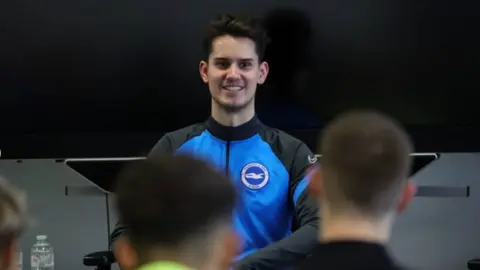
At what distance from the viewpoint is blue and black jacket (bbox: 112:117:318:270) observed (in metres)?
1.98

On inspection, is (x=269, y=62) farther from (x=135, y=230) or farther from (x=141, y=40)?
(x=135, y=230)

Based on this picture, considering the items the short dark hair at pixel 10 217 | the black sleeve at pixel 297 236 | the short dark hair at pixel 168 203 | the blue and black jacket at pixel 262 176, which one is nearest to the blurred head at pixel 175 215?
the short dark hair at pixel 168 203

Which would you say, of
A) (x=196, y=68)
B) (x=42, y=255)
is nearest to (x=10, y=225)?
(x=196, y=68)

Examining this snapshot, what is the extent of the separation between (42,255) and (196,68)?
3.31 ft

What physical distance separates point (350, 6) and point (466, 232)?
3.17ft

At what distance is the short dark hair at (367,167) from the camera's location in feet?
4.00

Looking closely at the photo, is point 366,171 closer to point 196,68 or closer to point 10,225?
point 10,225

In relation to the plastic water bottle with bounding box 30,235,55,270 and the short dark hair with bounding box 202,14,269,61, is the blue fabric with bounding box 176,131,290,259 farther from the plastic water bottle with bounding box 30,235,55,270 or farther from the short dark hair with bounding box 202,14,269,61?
the plastic water bottle with bounding box 30,235,55,270

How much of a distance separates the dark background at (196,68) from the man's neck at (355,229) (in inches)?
57.2

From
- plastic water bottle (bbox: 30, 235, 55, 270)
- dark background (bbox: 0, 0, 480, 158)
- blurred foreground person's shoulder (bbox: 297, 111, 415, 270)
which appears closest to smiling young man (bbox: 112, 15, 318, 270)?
dark background (bbox: 0, 0, 480, 158)

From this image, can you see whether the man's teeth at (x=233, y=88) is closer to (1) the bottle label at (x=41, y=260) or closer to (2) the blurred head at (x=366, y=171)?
(2) the blurred head at (x=366, y=171)

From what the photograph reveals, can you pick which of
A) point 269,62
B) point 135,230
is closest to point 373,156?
point 135,230

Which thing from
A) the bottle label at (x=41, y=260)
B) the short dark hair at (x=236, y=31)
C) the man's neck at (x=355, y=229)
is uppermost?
the short dark hair at (x=236, y=31)

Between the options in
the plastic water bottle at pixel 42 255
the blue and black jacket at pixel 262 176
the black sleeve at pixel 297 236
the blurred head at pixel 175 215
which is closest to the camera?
the blurred head at pixel 175 215
